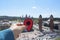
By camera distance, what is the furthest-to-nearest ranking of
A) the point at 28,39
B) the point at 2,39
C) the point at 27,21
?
the point at 28,39 → the point at 27,21 → the point at 2,39

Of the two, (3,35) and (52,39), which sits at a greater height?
(3,35)

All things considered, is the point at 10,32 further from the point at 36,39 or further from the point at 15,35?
the point at 36,39

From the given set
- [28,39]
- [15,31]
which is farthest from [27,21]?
[28,39]

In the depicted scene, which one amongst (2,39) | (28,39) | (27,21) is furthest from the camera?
(28,39)

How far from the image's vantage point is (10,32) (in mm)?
550

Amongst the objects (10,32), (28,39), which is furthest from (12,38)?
(28,39)

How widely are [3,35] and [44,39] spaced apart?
1056 centimetres

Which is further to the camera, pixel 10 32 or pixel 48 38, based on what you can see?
pixel 48 38

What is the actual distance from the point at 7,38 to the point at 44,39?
10.6 m

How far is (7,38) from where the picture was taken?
527mm

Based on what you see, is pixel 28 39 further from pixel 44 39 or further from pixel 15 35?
pixel 15 35

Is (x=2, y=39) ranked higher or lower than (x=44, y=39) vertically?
higher

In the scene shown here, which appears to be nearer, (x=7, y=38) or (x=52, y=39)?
(x=7, y=38)

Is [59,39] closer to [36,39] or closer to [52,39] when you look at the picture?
[52,39]
